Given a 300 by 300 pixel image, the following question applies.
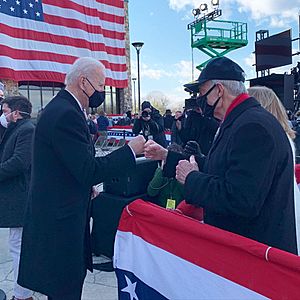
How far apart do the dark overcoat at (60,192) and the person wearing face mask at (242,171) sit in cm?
49

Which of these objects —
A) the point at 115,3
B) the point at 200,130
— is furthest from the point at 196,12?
the point at 200,130

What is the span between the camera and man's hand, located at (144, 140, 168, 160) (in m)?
2.27

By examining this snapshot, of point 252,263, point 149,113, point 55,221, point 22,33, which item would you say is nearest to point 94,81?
point 55,221

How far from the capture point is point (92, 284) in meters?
3.45

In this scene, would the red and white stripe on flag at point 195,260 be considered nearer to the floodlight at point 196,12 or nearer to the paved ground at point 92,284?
the paved ground at point 92,284

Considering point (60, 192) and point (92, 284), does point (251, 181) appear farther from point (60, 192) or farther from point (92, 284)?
point (92, 284)

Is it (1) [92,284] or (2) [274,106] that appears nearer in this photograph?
(2) [274,106]

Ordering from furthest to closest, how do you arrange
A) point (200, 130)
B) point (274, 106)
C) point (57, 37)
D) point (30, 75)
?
point (57, 37)
point (30, 75)
point (200, 130)
point (274, 106)

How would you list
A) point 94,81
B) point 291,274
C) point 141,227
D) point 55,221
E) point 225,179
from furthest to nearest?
point 94,81 → point 55,221 → point 141,227 → point 225,179 → point 291,274

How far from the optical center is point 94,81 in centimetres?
210

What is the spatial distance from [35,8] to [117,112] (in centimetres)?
791

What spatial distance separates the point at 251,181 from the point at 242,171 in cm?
5

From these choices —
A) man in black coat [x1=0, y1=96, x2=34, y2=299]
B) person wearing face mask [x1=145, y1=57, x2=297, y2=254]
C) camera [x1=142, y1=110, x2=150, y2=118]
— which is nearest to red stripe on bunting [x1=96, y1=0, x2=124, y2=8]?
camera [x1=142, y1=110, x2=150, y2=118]

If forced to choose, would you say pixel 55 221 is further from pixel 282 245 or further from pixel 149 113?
pixel 149 113
